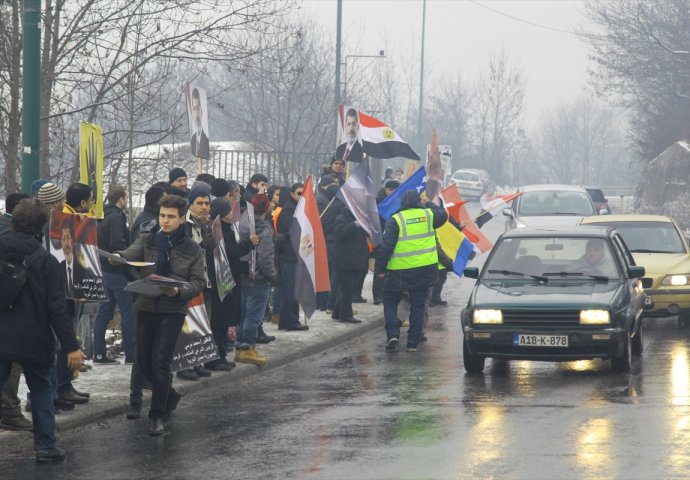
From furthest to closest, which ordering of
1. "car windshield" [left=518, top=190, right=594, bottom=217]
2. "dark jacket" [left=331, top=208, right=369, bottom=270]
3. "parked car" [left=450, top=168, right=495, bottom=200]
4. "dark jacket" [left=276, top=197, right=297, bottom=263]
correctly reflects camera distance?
1. "parked car" [left=450, top=168, right=495, bottom=200]
2. "car windshield" [left=518, top=190, right=594, bottom=217]
3. "dark jacket" [left=331, top=208, right=369, bottom=270]
4. "dark jacket" [left=276, top=197, right=297, bottom=263]

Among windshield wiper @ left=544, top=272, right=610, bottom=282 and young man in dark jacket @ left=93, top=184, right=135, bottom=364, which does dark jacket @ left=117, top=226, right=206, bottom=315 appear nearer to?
young man in dark jacket @ left=93, top=184, right=135, bottom=364

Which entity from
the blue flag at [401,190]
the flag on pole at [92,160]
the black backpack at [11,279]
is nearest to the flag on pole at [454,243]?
the blue flag at [401,190]

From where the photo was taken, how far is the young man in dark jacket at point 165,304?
9.21 meters

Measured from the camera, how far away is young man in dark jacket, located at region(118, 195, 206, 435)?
9211mm

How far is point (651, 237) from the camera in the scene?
1755 centimetres

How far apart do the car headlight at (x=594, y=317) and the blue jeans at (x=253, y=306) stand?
3.25 metres

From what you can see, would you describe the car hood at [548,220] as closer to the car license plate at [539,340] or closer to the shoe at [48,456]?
the car license plate at [539,340]

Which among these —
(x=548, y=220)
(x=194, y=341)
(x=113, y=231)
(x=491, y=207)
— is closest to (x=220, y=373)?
(x=113, y=231)

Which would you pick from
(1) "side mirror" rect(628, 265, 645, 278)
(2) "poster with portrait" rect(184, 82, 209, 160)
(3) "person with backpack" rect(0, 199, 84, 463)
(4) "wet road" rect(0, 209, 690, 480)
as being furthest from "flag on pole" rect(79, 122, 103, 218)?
(1) "side mirror" rect(628, 265, 645, 278)

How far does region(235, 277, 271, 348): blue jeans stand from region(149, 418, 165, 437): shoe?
11.8ft

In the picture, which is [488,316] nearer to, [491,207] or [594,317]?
[594,317]

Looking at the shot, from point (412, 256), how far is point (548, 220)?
1055 centimetres

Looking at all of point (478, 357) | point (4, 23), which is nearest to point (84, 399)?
point (478, 357)

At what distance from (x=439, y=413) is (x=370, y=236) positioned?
6.75 m
